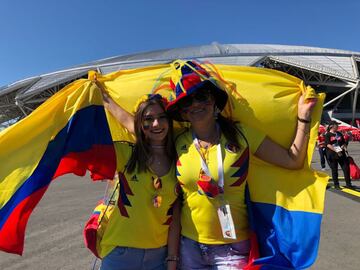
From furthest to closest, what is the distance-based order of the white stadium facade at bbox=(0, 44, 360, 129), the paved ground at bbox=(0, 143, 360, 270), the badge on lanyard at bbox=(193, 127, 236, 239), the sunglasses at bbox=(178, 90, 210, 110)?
the white stadium facade at bbox=(0, 44, 360, 129) → the paved ground at bbox=(0, 143, 360, 270) → the sunglasses at bbox=(178, 90, 210, 110) → the badge on lanyard at bbox=(193, 127, 236, 239)

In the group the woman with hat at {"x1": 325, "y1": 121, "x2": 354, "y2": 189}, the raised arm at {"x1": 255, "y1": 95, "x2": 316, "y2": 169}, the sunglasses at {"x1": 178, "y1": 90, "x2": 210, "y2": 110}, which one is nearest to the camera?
the sunglasses at {"x1": 178, "y1": 90, "x2": 210, "y2": 110}

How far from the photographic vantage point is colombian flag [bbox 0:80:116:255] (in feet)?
7.55

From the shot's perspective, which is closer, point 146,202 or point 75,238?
point 146,202

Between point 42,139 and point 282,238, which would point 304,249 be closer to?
point 282,238

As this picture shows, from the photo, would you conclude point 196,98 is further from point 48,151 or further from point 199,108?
point 48,151

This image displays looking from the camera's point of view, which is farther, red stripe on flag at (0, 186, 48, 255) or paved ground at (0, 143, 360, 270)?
paved ground at (0, 143, 360, 270)

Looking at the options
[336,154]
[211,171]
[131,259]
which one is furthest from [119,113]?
[336,154]

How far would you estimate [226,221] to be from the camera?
6.75ft

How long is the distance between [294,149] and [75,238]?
12.1ft

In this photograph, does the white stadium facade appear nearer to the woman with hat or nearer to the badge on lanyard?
the woman with hat

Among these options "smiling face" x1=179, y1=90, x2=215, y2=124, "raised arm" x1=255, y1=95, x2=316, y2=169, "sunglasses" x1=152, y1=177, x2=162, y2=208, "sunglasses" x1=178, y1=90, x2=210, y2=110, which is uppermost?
"sunglasses" x1=178, y1=90, x2=210, y2=110

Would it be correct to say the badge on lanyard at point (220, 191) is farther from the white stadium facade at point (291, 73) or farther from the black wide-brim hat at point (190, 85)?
the white stadium facade at point (291, 73)

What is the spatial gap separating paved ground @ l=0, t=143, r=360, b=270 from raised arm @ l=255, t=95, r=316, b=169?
6.59 ft

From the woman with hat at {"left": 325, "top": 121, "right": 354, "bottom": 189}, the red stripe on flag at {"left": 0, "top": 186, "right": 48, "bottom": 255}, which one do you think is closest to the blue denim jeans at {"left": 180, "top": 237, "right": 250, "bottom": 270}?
the red stripe on flag at {"left": 0, "top": 186, "right": 48, "bottom": 255}
